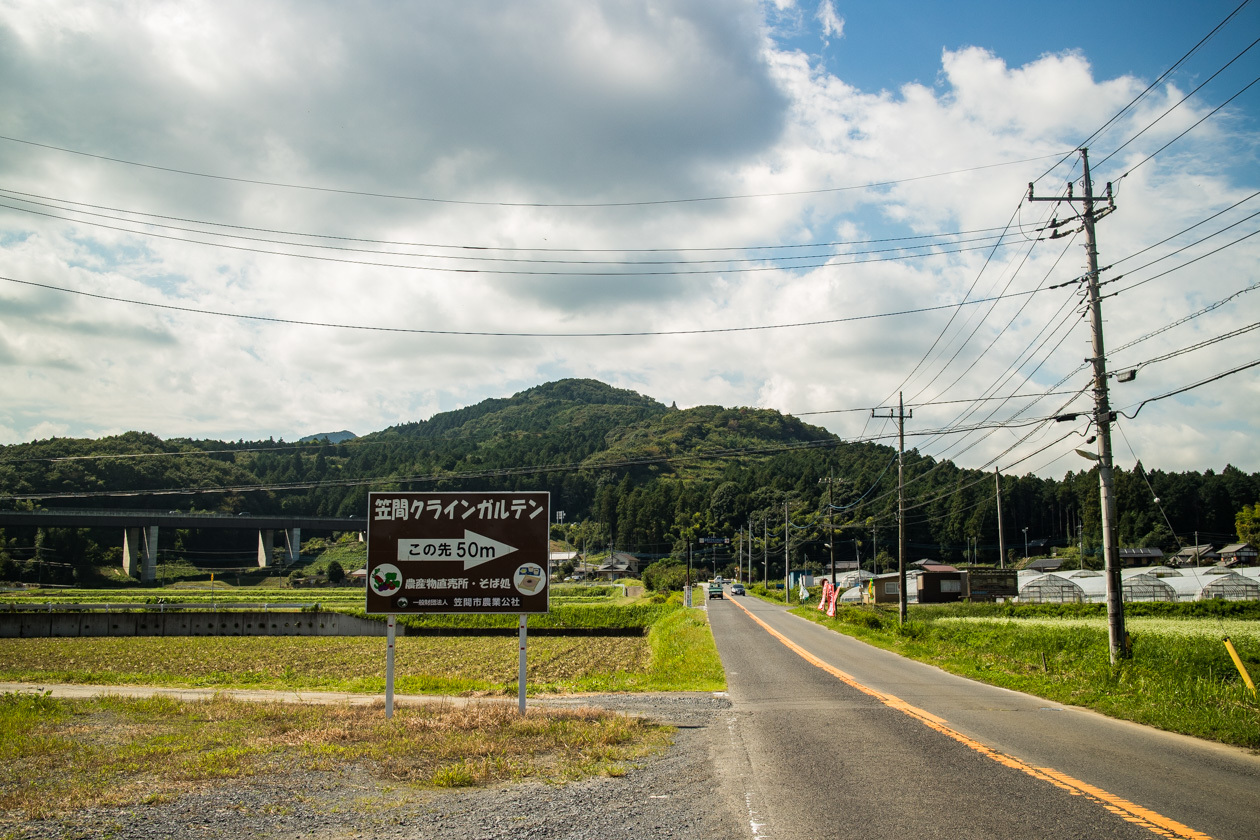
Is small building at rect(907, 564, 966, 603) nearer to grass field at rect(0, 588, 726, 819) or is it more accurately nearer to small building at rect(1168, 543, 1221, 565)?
small building at rect(1168, 543, 1221, 565)

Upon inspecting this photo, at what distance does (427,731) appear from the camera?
9859 millimetres

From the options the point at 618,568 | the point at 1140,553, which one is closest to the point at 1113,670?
the point at 1140,553

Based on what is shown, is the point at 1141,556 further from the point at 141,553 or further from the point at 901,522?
the point at 141,553

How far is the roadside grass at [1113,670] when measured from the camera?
35.9 feet

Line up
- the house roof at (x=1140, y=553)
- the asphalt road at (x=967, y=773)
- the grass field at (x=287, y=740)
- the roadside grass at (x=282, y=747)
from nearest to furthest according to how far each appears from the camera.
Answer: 1. the asphalt road at (x=967, y=773)
2. the roadside grass at (x=282, y=747)
3. the grass field at (x=287, y=740)
4. the house roof at (x=1140, y=553)

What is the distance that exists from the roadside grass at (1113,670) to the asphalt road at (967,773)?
0.68 m

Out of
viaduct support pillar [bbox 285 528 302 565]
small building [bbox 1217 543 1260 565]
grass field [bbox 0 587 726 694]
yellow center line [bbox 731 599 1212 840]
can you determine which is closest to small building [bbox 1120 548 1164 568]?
small building [bbox 1217 543 1260 565]

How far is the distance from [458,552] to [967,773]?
7762 mm

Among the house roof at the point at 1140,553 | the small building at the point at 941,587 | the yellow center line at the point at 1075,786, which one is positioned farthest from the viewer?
the house roof at the point at 1140,553

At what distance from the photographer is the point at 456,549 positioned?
39.1ft

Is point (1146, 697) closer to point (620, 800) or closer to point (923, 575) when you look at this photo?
point (620, 800)

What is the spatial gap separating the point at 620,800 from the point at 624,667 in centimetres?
2150

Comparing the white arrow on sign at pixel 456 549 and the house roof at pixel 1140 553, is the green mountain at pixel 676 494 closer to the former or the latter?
the house roof at pixel 1140 553

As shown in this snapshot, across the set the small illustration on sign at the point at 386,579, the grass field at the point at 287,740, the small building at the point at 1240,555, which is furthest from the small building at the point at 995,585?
the small illustration on sign at the point at 386,579
